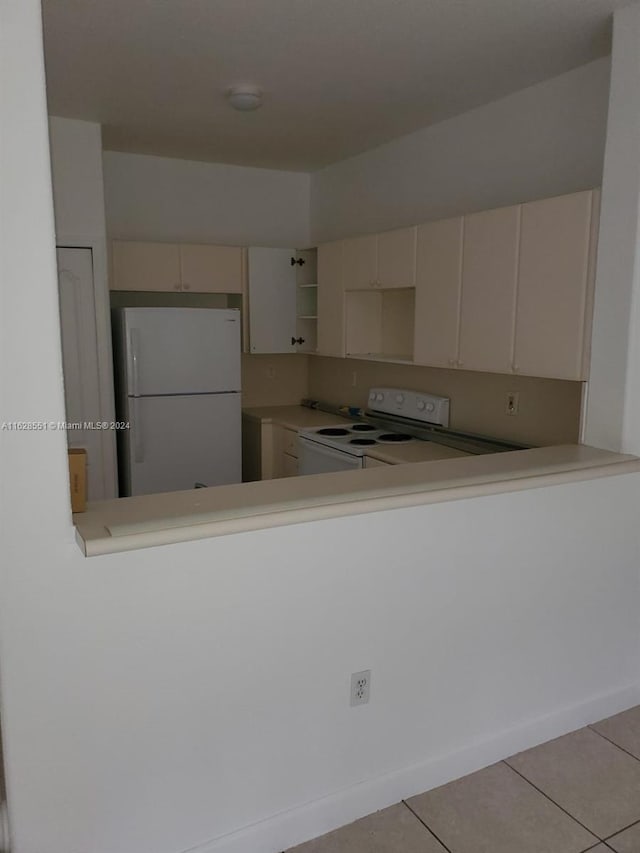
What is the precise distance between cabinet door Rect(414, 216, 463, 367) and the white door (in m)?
1.92

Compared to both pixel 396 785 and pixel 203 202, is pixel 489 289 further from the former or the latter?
pixel 203 202

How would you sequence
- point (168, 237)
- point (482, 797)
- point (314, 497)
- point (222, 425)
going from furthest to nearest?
1. point (168, 237)
2. point (222, 425)
3. point (482, 797)
4. point (314, 497)

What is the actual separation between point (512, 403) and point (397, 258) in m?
1.03

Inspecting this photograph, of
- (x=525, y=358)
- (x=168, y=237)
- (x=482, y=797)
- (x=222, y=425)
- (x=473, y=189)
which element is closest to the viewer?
(x=482, y=797)

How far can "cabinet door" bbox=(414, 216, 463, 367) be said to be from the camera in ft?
10.6

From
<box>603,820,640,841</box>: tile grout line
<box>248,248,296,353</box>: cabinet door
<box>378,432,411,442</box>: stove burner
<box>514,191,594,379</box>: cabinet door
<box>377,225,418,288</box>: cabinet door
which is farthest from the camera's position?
<box>248,248,296,353</box>: cabinet door

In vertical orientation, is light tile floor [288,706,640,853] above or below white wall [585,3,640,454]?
below

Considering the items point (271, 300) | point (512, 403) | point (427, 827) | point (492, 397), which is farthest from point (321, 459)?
point (427, 827)

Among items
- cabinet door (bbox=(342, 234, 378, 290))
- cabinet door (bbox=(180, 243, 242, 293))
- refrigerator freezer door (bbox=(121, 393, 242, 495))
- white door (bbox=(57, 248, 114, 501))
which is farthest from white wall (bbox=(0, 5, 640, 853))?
cabinet door (bbox=(180, 243, 242, 293))

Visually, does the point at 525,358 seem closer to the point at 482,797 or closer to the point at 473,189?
the point at 473,189

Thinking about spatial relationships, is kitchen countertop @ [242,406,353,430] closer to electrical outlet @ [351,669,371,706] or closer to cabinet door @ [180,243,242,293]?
cabinet door @ [180,243,242,293]

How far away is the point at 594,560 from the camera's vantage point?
2504 millimetres

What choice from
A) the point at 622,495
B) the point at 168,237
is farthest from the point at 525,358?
the point at 168,237

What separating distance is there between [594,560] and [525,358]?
0.89 m
